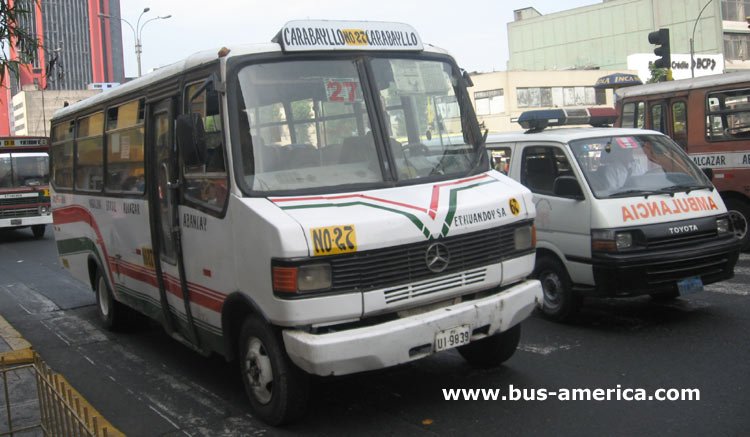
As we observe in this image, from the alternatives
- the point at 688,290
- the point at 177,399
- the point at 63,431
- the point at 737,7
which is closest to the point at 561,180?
the point at 688,290

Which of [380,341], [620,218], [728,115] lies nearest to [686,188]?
[620,218]

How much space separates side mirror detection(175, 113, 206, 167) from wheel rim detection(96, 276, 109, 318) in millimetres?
3950

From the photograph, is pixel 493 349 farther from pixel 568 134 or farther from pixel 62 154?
pixel 62 154

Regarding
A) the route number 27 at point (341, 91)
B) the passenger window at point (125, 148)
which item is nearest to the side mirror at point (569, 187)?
the route number 27 at point (341, 91)

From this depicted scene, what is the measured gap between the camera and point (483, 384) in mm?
5949

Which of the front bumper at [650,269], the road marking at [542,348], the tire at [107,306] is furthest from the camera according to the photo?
the tire at [107,306]

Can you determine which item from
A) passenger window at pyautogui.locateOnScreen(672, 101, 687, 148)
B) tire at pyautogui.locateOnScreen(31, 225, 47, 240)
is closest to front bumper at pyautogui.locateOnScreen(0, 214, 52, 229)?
tire at pyautogui.locateOnScreen(31, 225, 47, 240)

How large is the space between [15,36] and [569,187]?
5083 mm

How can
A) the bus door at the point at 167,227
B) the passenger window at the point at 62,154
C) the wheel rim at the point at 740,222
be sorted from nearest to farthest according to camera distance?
the bus door at the point at 167,227 → the passenger window at the point at 62,154 → the wheel rim at the point at 740,222

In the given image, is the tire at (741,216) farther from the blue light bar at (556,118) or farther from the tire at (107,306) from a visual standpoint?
the tire at (107,306)

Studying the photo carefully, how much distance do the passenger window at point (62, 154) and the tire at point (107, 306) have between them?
55.5 inches

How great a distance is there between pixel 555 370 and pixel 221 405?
2.66m

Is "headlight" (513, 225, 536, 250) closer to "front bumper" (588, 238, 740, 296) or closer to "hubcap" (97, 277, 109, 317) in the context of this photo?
"front bumper" (588, 238, 740, 296)

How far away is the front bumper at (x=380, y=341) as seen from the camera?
4.70m
